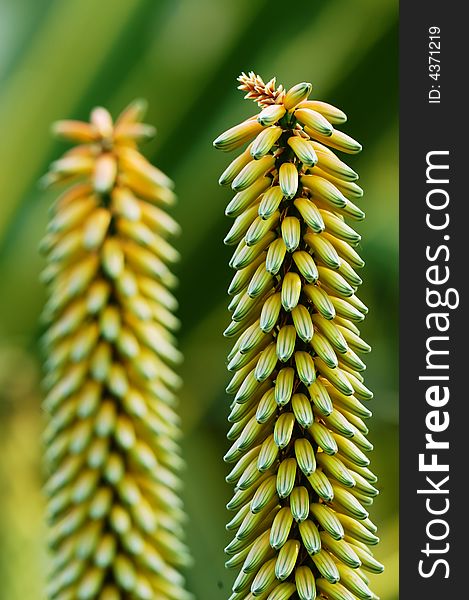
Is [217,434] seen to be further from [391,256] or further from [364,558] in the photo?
[364,558]

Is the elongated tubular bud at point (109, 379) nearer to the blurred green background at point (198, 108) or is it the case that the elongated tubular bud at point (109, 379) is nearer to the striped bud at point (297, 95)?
the striped bud at point (297, 95)

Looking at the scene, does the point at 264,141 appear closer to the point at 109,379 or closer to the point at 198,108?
the point at 109,379

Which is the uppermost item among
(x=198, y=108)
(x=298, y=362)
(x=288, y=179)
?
(x=198, y=108)

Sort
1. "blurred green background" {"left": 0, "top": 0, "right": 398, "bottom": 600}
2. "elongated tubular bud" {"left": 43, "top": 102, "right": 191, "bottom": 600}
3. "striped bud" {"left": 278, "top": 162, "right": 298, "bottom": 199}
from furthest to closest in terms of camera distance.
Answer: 1. "blurred green background" {"left": 0, "top": 0, "right": 398, "bottom": 600}
2. "elongated tubular bud" {"left": 43, "top": 102, "right": 191, "bottom": 600}
3. "striped bud" {"left": 278, "top": 162, "right": 298, "bottom": 199}

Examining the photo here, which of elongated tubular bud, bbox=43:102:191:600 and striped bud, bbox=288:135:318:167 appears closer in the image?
striped bud, bbox=288:135:318:167

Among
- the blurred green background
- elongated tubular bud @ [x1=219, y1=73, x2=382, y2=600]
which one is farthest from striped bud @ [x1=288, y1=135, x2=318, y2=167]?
the blurred green background

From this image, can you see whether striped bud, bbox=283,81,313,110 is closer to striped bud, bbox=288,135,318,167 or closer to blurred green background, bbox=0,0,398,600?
striped bud, bbox=288,135,318,167

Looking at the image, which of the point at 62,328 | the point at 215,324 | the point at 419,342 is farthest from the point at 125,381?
the point at 215,324

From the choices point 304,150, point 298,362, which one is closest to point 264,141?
point 304,150
